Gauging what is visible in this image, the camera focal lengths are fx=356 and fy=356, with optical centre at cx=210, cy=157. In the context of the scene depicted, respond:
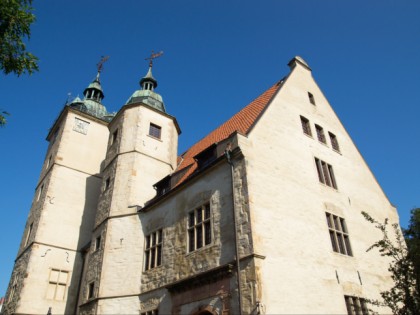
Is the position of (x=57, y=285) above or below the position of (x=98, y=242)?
below

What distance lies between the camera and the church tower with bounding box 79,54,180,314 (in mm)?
15359

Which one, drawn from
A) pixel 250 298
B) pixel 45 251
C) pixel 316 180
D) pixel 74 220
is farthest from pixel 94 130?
pixel 250 298

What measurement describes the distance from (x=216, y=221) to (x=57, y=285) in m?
11.2

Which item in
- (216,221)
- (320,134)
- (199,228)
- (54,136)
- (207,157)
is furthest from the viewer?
(54,136)

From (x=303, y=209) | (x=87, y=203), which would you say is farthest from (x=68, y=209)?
(x=303, y=209)

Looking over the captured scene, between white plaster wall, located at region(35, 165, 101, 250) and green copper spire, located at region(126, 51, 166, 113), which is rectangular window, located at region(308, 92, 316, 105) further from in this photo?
white plaster wall, located at region(35, 165, 101, 250)

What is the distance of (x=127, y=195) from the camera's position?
17766mm

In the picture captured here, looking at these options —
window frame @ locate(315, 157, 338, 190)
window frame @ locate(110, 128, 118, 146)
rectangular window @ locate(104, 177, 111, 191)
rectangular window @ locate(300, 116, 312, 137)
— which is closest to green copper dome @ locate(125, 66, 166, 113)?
window frame @ locate(110, 128, 118, 146)

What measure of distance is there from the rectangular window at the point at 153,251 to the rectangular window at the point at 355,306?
726 cm

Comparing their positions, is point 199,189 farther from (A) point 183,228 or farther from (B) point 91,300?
(B) point 91,300

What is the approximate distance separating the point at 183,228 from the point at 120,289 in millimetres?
4093

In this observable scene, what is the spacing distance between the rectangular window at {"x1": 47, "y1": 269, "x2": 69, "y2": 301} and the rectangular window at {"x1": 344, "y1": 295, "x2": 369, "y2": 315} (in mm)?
14184

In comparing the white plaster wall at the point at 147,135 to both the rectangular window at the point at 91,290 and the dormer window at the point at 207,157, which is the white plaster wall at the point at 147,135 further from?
the rectangular window at the point at 91,290

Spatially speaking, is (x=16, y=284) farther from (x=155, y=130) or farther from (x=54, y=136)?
(x=155, y=130)
